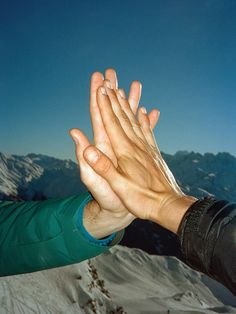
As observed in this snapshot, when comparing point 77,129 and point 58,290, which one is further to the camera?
point 58,290

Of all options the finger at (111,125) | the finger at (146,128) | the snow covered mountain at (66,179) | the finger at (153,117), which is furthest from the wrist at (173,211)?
the snow covered mountain at (66,179)

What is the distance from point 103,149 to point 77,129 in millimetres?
311

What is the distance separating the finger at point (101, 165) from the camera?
1938 millimetres

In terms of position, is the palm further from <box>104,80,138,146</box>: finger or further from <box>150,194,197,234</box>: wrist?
<box>150,194,197,234</box>: wrist

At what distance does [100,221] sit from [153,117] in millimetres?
1065

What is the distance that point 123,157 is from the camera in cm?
217

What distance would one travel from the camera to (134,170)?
82.0 inches

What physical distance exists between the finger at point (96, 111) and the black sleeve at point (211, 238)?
96 centimetres

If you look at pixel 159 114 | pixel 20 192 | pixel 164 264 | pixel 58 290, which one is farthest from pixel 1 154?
pixel 159 114

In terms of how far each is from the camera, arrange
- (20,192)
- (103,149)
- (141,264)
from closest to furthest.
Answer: (103,149)
(141,264)
(20,192)

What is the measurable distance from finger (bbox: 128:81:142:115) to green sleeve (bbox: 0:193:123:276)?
914 millimetres

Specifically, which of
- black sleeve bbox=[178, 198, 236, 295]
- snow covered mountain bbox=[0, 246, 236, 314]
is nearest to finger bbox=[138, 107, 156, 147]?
black sleeve bbox=[178, 198, 236, 295]

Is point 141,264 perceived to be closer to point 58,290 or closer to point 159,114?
point 58,290

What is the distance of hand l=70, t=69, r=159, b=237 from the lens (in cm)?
212
